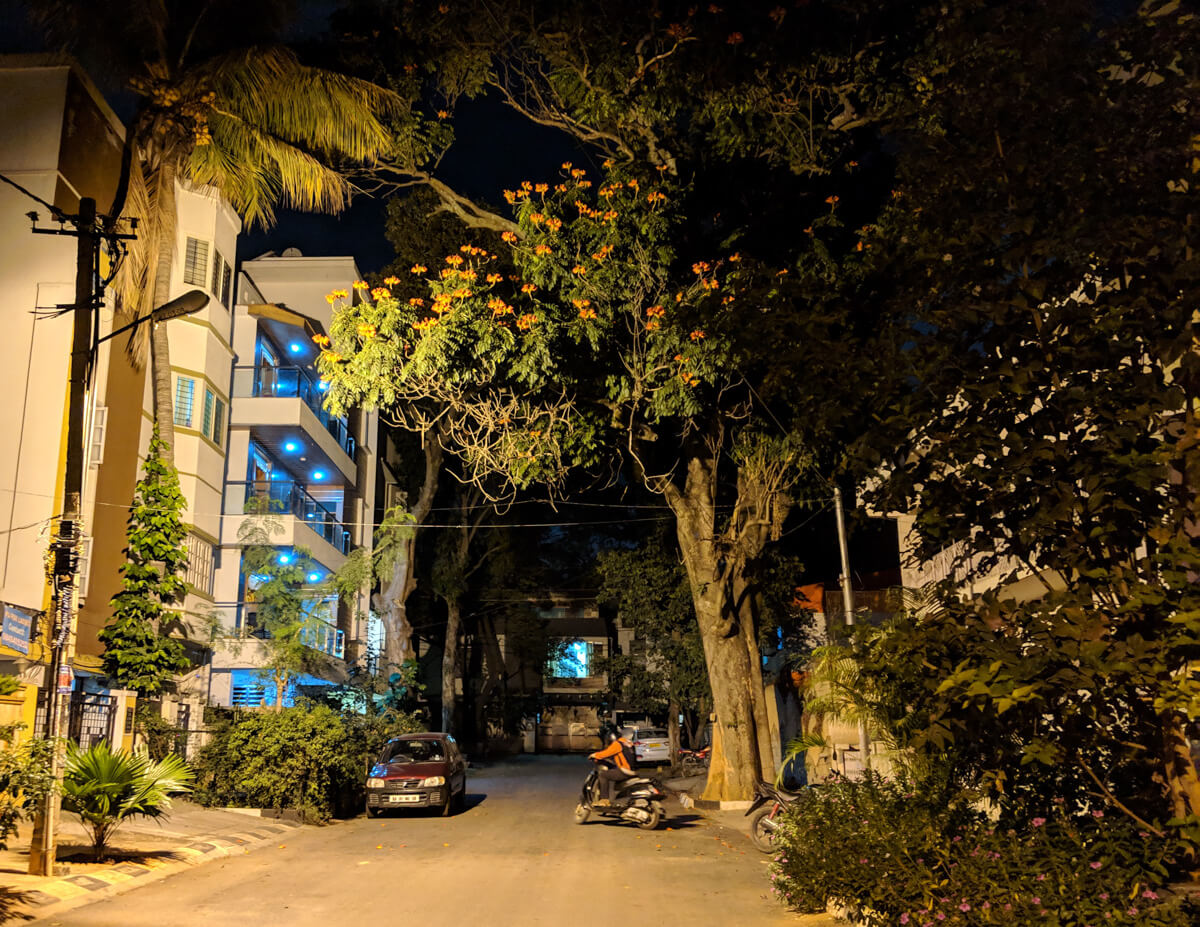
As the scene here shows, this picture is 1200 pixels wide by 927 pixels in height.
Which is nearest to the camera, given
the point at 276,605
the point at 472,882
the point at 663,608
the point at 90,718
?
the point at 472,882

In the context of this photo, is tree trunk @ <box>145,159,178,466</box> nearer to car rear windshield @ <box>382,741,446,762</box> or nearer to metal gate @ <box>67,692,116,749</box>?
metal gate @ <box>67,692,116,749</box>

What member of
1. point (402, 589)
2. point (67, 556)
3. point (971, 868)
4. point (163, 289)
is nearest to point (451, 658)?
point (402, 589)

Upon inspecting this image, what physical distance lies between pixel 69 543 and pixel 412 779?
10616mm

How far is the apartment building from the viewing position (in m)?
30.2

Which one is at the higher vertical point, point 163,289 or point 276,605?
point 163,289

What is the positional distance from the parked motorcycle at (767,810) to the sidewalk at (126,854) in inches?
288

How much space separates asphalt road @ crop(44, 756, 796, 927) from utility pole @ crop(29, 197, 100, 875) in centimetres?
115

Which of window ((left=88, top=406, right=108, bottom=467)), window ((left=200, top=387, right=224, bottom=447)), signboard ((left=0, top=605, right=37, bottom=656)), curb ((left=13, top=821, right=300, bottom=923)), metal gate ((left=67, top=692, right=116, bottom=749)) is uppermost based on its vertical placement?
window ((left=200, top=387, right=224, bottom=447))

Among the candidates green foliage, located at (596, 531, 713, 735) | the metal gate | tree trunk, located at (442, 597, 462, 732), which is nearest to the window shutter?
the metal gate

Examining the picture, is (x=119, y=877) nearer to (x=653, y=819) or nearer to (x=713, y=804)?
(x=653, y=819)

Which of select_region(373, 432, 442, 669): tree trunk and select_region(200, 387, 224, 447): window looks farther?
select_region(373, 432, 442, 669): tree trunk

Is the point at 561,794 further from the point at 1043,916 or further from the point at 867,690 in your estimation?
the point at 1043,916

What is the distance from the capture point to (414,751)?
21.8 metres

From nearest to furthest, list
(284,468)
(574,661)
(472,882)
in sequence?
(472,882) < (284,468) < (574,661)
